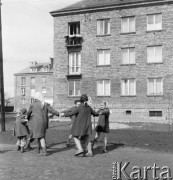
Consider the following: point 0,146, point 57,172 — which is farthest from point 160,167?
point 0,146

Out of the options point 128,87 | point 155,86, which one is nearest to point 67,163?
point 155,86

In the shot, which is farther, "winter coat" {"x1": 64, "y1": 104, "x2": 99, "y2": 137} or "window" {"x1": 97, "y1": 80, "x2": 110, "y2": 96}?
"window" {"x1": 97, "y1": 80, "x2": 110, "y2": 96}

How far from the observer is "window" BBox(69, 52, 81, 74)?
1297 inches

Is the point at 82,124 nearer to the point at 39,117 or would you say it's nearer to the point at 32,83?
the point at 39,117

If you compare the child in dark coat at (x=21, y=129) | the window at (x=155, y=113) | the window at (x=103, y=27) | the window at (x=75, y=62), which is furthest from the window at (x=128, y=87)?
the child in dark coat at (x=21, y=129)

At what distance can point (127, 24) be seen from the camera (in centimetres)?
3145

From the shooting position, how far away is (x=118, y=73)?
103 feet

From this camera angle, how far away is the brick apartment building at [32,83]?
88250mm

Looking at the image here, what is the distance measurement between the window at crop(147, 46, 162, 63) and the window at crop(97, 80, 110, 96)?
4522 millimetres

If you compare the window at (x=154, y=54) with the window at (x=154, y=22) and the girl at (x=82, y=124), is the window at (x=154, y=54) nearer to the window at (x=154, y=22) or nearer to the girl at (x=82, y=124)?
the window at (x=154, y=22)

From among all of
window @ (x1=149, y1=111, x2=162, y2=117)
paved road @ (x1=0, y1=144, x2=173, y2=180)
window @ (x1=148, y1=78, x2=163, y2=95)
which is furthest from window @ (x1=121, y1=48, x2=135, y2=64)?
paved road @ (x1=0, y1=144, x2=173, y2=180)

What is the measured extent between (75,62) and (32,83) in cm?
5753

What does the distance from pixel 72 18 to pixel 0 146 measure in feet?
76.4

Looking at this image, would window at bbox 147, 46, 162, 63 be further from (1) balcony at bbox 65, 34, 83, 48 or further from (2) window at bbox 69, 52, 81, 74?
(2) window at bbox 69, 52, 81, 74
